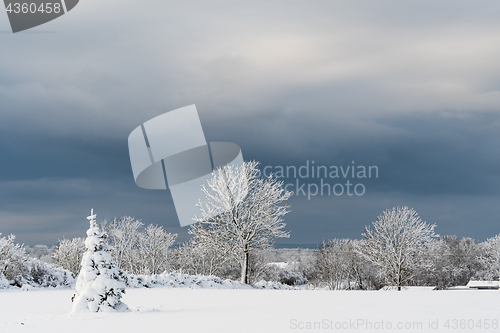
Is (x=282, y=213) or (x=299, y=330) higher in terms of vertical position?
(x=282, y=213)

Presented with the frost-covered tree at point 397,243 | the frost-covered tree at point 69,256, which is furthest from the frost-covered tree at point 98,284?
the frost-covered tree at point 69,256

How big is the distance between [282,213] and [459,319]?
1670 centimetres

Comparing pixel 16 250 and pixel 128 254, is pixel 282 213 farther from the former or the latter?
pixel 128 254

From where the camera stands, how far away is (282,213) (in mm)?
26375

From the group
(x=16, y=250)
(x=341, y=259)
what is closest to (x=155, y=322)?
(x=16, y=250)

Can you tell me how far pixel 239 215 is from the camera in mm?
26500

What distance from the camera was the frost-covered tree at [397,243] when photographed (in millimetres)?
43281

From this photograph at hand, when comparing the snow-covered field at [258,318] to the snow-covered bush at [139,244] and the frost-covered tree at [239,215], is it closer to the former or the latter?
the frost-covered tree at [239,215]

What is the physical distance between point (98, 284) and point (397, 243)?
39.7 meters

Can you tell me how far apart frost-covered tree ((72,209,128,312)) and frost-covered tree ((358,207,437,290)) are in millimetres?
35543

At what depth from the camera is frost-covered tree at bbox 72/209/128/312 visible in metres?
10.9

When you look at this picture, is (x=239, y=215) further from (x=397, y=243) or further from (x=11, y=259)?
(x=397, y=243)

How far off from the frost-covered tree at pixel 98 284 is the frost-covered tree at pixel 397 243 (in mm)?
35543

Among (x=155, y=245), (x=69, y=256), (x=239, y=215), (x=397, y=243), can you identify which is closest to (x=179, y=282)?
(x=239, y=215)
